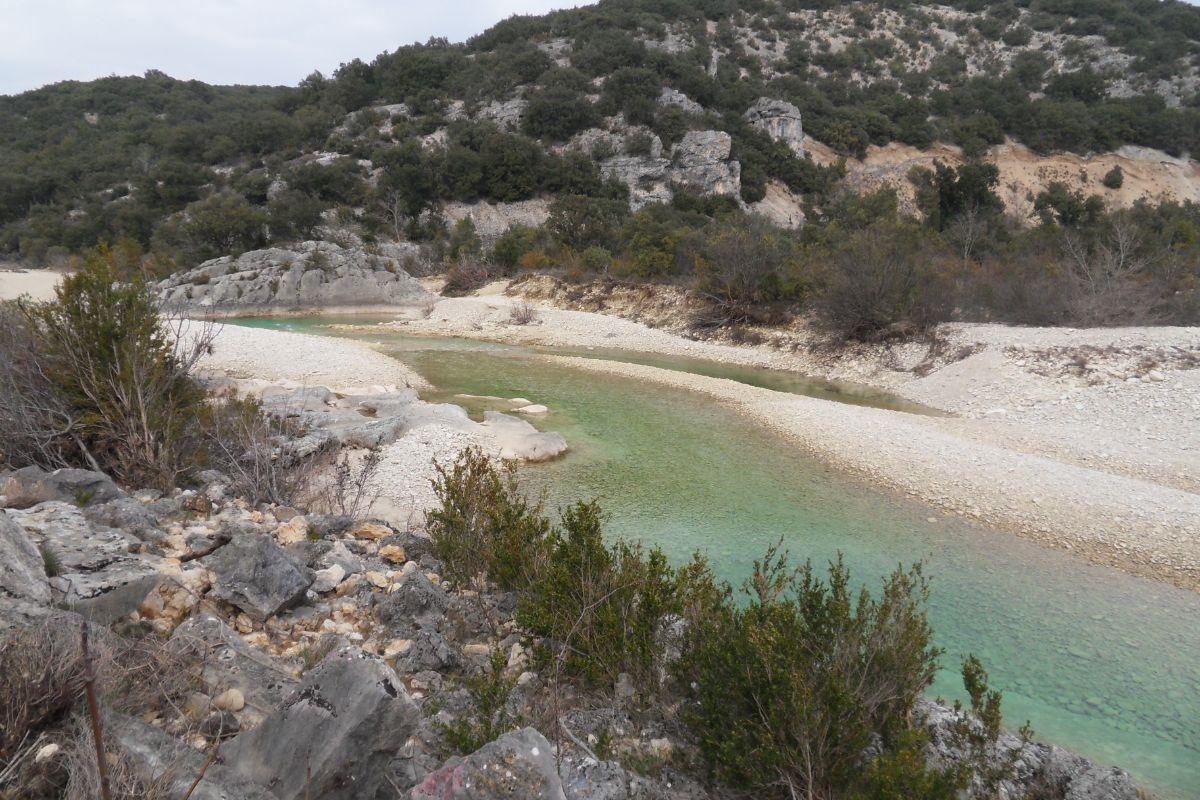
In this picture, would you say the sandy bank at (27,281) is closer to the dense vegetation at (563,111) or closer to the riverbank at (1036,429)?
the dense vegetation at (563,111)

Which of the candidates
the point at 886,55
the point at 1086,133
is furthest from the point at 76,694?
the point at 886,55

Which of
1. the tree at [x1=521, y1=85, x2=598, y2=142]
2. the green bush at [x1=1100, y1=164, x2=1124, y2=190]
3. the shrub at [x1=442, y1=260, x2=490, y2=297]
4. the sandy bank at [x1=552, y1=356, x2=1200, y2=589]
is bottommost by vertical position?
the sandy bank at [x1=552, y1=356, x2=1200, y2=589]

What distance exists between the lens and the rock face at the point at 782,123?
55469mm

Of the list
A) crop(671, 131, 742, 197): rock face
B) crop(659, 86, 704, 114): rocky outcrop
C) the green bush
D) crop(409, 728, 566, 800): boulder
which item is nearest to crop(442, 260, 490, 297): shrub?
crop(671, 131, 742, 197): rock face

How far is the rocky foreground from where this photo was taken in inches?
104

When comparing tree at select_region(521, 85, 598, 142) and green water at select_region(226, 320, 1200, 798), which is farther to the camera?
tree at select_region(521, 85, 598, 142)

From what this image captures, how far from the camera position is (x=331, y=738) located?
2.71 meters

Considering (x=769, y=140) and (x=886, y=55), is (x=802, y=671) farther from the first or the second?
(x=886, y=55)

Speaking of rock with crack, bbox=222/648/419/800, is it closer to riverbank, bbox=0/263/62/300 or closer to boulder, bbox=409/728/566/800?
boulder, bbox=409/728/566/800

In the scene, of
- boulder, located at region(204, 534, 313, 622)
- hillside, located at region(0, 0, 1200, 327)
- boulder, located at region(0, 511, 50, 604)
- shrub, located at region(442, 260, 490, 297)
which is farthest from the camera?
hillside, located at region(0, 0, 1200, 327)

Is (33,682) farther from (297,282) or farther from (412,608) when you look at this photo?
(297,282)

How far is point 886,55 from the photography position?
68.2 metres

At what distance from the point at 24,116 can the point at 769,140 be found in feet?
276

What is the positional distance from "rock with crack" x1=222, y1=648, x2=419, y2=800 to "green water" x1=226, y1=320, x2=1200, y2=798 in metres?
5.28
